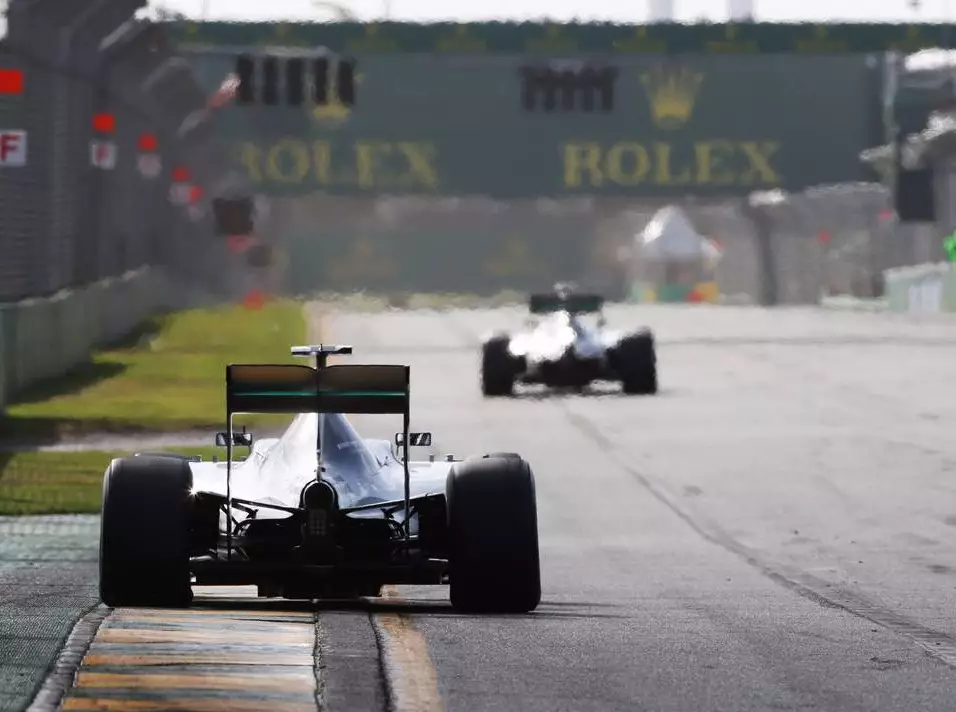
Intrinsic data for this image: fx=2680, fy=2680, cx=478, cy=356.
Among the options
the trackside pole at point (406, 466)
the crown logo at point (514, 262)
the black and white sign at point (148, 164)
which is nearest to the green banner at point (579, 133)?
the black and white sign at point (148, 164)

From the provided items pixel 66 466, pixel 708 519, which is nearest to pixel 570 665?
pixel 708 519

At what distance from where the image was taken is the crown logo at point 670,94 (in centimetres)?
7619

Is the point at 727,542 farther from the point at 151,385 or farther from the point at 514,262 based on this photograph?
the point at 514,262

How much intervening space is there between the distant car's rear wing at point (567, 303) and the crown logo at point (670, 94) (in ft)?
151

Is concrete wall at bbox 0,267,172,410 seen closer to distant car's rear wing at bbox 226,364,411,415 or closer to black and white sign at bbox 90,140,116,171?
black and white sign at bbox 90,140,116,171

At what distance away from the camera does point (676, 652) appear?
10.1m

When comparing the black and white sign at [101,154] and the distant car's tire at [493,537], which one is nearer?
the distant car's tire at [493,537]

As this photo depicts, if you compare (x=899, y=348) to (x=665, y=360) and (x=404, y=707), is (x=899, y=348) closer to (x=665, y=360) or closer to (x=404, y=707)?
(x=665, y=360)

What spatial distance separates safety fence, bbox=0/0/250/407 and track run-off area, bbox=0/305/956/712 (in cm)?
490

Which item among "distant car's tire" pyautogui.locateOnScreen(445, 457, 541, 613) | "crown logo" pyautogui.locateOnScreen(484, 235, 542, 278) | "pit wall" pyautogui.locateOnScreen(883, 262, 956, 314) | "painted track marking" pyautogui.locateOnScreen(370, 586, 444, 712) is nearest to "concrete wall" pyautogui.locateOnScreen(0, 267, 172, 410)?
"distant car's tire" pyautogui.locateOnScreen(445, 457, 541, 613)

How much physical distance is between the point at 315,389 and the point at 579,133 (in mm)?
65245

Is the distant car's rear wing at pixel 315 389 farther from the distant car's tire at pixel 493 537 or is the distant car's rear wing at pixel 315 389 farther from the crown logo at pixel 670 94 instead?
the crown logo at pixel 670 94

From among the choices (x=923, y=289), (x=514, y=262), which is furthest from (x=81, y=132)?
(x=514, y=262)

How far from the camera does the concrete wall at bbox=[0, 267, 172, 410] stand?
28302 millimetres
